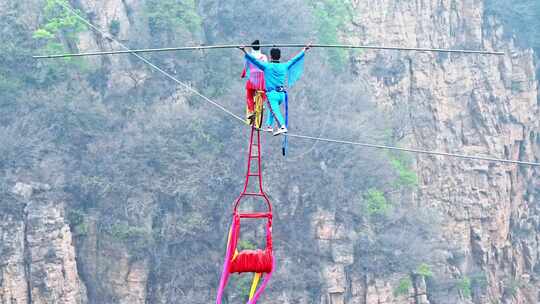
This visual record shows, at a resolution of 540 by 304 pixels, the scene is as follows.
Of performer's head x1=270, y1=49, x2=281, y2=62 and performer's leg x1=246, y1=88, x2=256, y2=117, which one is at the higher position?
performer's head x1=270, y1=49, x2=281, y2=62

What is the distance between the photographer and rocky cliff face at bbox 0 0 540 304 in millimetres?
22953

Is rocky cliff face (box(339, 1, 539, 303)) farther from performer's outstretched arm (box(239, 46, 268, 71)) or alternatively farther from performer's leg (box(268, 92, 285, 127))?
performer's outstretched arm (box(239, 46, 268, 71))

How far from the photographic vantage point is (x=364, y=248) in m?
24.9

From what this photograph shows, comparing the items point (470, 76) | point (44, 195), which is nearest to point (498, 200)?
point (470, 76)

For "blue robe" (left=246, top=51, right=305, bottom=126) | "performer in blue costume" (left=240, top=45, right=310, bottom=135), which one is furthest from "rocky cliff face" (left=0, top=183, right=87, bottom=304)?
"blue robe" (left=246, top=51, right=305, bottom=126)

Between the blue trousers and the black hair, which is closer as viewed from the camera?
the black hair

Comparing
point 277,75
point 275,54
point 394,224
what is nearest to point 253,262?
point 277,75

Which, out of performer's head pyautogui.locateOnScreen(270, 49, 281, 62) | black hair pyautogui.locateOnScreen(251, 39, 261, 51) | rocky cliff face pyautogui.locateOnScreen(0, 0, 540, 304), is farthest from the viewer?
rocky cliff face pyautogui.locateOnScreen(0, 0, 540, 304)

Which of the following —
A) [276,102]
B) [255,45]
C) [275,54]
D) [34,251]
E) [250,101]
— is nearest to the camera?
[255,45]

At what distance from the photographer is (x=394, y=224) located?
26.4 metres

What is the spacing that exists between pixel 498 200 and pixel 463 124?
241 centimetres

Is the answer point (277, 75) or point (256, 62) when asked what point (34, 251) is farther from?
point (256, 62)

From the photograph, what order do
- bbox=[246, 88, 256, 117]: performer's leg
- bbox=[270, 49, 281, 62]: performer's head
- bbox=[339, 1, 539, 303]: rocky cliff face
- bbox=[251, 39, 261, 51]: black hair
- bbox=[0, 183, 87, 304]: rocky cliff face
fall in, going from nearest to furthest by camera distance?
1. bbox=[251, 39, 261, 51]: black hair
2. bbox=[270, 49, 281, 62]: performer's head
3. bbox=[246, 88, 256, 117]: performer's leg
4. bbox=[0, 183, 87, 304]: rocky cliff face
5. bbox=[339, 1, 539, 303]: rocky cliff face

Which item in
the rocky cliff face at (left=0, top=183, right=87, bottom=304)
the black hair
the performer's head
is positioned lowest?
the rocky cliff face at (left=0, top=183, right=87, bottom=304)
